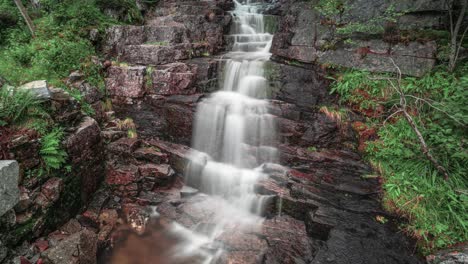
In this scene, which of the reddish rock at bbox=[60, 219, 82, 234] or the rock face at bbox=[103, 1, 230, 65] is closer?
the reddish rock at bbox=[60, 219, 82, 234]

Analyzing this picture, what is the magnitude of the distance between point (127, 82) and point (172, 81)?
1.53 meters

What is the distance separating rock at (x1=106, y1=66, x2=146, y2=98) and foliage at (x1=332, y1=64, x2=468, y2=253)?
6438mm

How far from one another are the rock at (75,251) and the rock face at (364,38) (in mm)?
7793

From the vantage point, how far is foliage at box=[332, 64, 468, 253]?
4730mm

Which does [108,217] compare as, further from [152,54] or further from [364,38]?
[364,38]

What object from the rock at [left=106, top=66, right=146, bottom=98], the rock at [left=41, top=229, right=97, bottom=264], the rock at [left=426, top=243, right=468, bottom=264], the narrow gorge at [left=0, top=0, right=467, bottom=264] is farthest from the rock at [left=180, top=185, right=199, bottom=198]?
the rock at [left=426, top=243, right=468, bottom=264]

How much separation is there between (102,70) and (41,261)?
6097 millimetres

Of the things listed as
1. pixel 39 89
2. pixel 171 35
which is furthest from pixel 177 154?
pixel 171 35

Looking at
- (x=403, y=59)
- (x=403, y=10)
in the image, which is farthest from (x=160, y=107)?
(x=403, y=10)

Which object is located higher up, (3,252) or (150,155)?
(150,155)

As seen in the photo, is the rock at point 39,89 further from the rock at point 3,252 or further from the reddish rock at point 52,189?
the rock at point 3,252

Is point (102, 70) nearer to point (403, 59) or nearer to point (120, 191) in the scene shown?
point (120, 191)

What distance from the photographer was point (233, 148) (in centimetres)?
723

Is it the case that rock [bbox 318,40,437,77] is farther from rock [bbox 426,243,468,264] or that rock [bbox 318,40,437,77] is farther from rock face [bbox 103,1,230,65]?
rock face [bbox 103,1,230,65]
